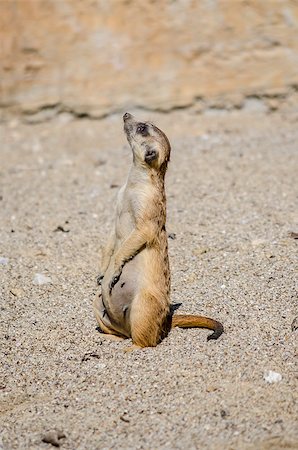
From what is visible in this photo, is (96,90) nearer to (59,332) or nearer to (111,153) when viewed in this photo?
(111,153)

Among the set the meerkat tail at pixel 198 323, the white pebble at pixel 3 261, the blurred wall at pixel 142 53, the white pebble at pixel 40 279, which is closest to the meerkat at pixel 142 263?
the meerkat tail at pixel 198 323

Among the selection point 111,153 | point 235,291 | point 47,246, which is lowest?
point 111,153

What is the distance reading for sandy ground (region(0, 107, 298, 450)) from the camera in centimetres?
343

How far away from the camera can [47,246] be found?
5.30 m

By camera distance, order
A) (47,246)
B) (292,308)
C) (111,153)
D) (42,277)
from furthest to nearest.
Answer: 1. (111,153)
2. (47,246)
3. (42,277)
4. (292,308)

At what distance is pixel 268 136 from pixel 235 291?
3345 mm

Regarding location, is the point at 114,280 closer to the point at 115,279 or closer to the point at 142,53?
the point at 115,279

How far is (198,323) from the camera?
13.4 feet

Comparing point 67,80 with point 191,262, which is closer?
point 191,262

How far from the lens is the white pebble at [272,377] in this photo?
363 centimetres

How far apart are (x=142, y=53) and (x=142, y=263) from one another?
4.33 metres

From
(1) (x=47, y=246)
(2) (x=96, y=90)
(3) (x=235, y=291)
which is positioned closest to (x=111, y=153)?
(2) (x=96, y=90)

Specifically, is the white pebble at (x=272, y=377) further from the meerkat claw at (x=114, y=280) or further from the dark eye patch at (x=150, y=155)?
the dark eye patch at (x=150, y=155)

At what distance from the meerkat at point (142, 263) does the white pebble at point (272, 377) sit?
1.18ft
